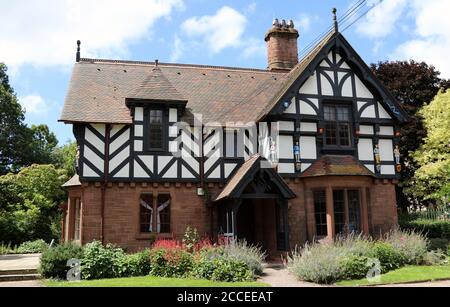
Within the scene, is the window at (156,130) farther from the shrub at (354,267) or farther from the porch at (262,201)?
the shrub at (354,267)

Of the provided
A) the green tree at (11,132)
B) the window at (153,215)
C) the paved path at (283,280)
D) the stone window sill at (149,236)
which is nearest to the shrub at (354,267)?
the paved path at (283,280)

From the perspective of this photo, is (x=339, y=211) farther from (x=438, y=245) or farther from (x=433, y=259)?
(x=438, y=245)

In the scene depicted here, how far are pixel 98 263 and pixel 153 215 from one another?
422cm

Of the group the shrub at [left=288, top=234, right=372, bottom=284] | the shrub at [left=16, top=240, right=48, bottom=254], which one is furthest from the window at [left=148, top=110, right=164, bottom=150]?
the shrub at [left=16, top=240, right=48, bottom=254]

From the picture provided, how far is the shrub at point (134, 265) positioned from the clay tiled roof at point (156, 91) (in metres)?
7.23

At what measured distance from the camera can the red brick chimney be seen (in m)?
26.4

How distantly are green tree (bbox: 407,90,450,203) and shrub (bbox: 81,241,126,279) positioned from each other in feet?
64.7

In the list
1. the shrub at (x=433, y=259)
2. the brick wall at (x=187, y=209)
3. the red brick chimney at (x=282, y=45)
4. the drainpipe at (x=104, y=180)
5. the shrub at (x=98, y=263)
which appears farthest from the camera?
the red brick chimney at (x=282, y=45)

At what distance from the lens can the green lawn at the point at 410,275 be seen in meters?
13.2

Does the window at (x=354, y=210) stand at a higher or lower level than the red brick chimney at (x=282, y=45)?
lower

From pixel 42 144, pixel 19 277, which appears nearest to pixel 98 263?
pixel 19 277

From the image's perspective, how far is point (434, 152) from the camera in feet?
93.0

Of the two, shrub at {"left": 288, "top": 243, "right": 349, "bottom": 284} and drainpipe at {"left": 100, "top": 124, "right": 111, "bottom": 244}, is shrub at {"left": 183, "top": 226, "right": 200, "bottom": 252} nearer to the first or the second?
drainpipe at {"left": 100, "top": 124, "right": 111, "bottom": 244}

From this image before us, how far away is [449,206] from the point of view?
27078 millimetres
